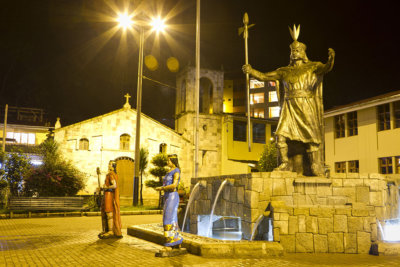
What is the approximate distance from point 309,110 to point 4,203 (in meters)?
18.6

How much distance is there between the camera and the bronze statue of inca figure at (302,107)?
906 centimetres

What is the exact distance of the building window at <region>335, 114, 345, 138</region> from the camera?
24625mm

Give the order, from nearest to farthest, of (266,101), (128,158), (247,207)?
(247,207)
(128,158)
(266,101)

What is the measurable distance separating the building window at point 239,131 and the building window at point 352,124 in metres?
12.8

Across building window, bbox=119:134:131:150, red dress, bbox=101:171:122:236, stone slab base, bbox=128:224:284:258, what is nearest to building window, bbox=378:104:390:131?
stone slab base, bbox=128:224:284:258

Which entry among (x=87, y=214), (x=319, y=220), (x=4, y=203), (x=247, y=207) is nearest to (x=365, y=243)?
(x=319, y=220)

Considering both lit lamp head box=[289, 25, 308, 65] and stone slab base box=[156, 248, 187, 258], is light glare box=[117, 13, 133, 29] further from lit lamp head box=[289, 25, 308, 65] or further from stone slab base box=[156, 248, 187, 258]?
stone slab base box=[156, 248, 187, 258]

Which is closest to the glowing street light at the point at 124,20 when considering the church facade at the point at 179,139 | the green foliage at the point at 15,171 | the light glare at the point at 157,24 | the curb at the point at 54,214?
the light glare at the point at 157,24

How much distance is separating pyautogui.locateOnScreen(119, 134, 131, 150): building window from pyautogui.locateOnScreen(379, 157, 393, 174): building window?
18.9m

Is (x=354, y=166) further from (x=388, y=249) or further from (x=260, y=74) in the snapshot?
(x=388, y=249)

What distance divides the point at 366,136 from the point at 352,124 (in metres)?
1.48

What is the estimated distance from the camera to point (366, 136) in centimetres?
2269

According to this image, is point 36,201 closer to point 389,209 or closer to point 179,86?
point 389,209

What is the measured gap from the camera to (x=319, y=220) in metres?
7.20
